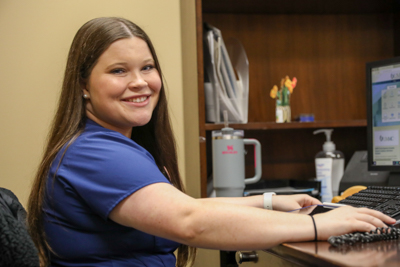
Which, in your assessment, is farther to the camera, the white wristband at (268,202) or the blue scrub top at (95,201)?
the white wristband at (268,202)

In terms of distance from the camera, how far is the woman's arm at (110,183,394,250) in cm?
73

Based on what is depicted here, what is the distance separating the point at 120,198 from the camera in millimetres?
765

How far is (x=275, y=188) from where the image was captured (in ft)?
5.45

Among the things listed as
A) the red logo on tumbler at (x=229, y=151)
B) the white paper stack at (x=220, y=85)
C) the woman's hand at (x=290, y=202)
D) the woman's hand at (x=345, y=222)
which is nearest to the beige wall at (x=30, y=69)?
the white paper stack at (x=220, y=85)

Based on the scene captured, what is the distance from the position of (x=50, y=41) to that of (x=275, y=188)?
96cm

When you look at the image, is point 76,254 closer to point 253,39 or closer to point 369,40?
point 253,39

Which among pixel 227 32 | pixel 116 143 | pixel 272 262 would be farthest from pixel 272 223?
pixel 227 32

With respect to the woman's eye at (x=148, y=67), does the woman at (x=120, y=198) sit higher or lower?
lower

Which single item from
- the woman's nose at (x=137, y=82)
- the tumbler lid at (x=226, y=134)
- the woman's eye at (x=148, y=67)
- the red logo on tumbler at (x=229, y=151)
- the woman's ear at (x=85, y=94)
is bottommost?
the red logo on tumbler at (x=229, y=151)

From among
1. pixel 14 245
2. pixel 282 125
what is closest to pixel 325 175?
pixel 282 125

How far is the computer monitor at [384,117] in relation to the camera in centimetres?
139

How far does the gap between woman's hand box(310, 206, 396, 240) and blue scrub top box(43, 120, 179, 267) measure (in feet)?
0.94

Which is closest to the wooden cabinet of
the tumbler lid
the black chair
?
the tumbler lid

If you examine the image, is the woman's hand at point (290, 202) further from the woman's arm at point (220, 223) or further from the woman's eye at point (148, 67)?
the woman's eye at point (148, 67)
